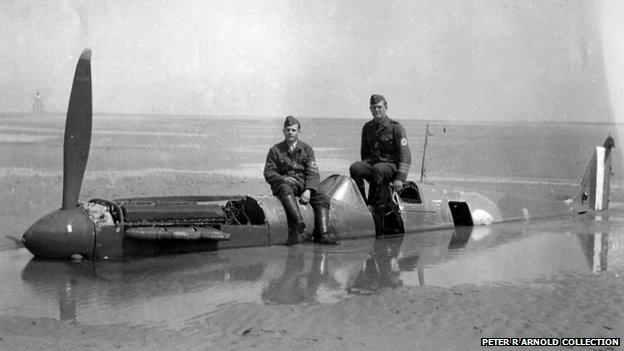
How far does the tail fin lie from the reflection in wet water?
3.57m

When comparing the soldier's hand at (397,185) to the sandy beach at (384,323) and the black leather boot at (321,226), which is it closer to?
the black leather boot at (321,226)

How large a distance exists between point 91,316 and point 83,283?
1.48 m

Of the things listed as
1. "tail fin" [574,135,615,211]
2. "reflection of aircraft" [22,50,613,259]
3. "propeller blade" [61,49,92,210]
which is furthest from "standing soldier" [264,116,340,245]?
"tail fin" [574,135,615,211]

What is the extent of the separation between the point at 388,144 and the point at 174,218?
4.24 m

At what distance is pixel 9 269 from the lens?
8828mm

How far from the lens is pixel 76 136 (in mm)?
9312

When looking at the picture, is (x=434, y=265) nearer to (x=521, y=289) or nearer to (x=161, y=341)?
(x=521, y=289)

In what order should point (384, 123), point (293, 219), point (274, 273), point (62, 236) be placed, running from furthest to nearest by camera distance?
point (384, 123), point (293, 219), point (274, 273), point (62, 236)

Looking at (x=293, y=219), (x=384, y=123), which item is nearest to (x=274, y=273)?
(x=293, y=219)

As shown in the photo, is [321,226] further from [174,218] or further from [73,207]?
[73,207]

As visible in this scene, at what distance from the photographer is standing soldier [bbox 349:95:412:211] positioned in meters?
12.0

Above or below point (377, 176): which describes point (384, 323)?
below

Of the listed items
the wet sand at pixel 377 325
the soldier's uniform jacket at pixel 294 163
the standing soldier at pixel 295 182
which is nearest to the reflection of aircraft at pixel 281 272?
the standing soldier at pixel 295 182

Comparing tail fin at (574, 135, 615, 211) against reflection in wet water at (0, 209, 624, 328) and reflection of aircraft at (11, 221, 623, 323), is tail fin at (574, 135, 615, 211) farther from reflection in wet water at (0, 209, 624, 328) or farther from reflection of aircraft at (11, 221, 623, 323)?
reflection of aircraft at (11, 221, 623, 323)
